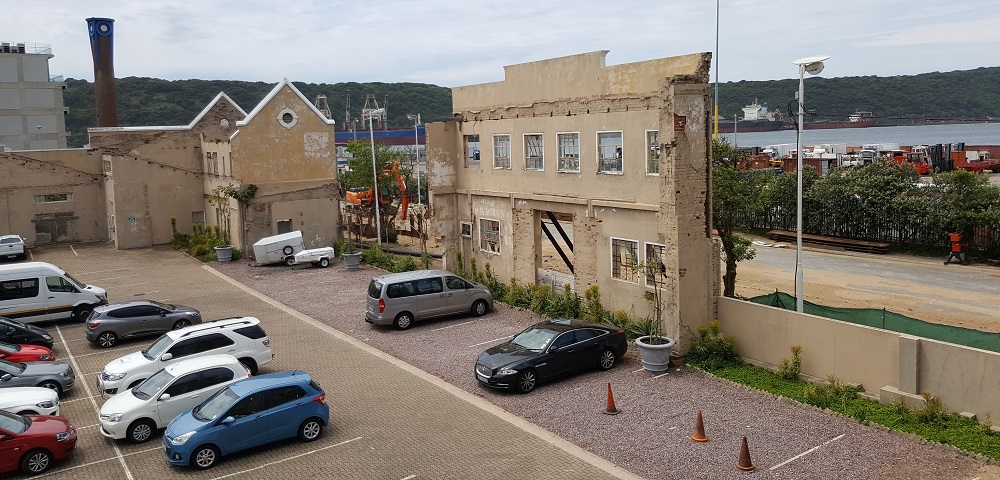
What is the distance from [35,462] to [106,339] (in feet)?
32.8

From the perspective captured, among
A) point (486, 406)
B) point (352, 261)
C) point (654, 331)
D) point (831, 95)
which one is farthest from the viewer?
point (831, 95)

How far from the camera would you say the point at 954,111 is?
166750 mm

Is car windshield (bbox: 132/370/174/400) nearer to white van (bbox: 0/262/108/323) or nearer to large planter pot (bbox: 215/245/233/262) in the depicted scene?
white van (bbox: 0/262/108/323)

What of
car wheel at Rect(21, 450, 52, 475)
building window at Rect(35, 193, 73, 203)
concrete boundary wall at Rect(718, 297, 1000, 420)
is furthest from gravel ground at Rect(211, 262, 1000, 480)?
building window at Rect(35, 193, 73, 203)

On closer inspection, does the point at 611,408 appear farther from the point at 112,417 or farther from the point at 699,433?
the point at 112,417

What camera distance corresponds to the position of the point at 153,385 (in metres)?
16.6

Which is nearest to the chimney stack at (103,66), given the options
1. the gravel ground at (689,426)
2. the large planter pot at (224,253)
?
the large planter pot at (224,253)

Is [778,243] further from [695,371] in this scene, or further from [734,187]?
[695,371]

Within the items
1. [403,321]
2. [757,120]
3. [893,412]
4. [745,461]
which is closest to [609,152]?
[403,321]

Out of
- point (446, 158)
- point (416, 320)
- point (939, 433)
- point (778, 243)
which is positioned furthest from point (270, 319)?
point (778, 243)

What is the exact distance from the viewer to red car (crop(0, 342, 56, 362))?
803 inches

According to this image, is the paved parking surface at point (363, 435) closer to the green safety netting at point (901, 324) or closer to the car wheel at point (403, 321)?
the car wheel at point (403, 321)

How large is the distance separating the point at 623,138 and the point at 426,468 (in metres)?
12.2

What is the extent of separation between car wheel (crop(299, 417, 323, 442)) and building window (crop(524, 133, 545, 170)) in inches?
532
